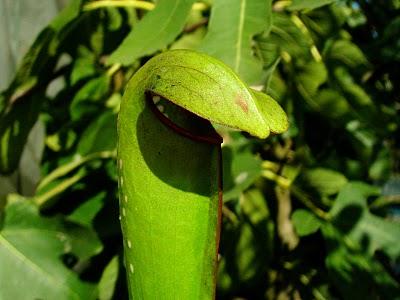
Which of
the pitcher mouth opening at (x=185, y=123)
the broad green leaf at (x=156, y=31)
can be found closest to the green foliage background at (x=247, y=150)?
the broad green leaf at (x=156, y=31)

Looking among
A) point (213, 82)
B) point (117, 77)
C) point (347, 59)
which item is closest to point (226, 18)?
point (347, 59)

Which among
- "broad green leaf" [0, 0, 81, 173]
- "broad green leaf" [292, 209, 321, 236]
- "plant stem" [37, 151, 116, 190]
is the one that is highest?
"broad green leaf" [0, 0, 81, 173]

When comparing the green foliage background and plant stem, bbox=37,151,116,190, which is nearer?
→ the green foliage background

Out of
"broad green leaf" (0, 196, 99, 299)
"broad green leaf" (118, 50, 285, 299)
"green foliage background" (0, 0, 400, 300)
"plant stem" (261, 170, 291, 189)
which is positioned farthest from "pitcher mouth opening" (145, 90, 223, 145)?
"plant stem" (261, 170, 291, 189)

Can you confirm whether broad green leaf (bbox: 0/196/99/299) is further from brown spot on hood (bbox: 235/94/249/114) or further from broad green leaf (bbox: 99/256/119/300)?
brown spot on hood (bbox: 235/94/249/114)

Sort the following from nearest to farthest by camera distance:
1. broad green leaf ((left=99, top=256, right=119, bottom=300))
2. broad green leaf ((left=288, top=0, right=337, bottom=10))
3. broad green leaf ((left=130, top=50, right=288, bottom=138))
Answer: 1. broad green leaf ((left=130, top=50, right=288, bottom=138))
2. broad green leaf ((left=288, top=0, right=337, bottom=10))
3. broad green leaf ((left=99, top=256, right=119, bottom=300))
